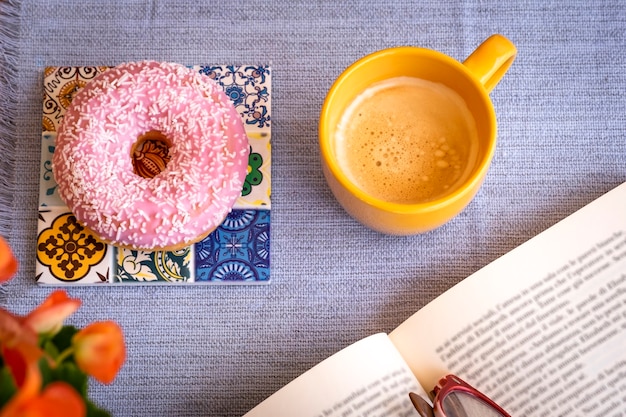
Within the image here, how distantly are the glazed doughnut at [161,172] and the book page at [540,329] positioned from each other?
22 centimetres

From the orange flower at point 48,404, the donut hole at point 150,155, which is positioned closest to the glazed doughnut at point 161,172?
the donut hole at point 150,155

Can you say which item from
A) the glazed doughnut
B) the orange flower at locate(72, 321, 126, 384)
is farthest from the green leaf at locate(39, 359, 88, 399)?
the glazed doughnut

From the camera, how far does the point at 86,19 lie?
64cm

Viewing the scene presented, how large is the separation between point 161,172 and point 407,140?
0.23 metres

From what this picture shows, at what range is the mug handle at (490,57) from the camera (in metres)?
0.51

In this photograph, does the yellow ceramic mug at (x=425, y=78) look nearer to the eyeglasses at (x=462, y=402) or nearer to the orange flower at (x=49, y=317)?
the eyeglasses at (x=462, y=402)

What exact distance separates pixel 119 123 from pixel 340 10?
0.26 meters

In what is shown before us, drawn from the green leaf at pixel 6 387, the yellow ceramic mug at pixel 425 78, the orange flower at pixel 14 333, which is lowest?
the green leaf at pixel 6 387

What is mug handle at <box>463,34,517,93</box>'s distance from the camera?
1.67ft

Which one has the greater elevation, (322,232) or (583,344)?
(322,232)

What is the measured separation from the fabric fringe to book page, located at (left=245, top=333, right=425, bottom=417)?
291 mm

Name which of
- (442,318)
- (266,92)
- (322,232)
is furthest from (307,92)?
(442,318)

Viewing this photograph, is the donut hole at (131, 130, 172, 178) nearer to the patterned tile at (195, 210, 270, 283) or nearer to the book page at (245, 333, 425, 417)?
the patterned tile at (195, 210, 270, 283)

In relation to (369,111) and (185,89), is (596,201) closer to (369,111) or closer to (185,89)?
(369,111)
